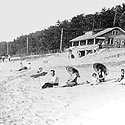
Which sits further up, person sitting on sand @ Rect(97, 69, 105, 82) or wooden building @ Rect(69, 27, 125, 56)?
wooden building @ Rect(69, 27, 125, 56)

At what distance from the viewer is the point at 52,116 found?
1337cm

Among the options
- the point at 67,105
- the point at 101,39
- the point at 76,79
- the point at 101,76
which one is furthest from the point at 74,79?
the point at 101,39

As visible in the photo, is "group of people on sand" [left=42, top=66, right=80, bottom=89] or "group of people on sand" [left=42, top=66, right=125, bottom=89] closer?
"group of people on sand" [left=42, top=66, right=125, bottom=89]

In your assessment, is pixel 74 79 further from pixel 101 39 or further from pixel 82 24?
pixel 82 24

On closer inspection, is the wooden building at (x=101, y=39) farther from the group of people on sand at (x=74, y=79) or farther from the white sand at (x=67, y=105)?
the white sand at (x=67, y=105)

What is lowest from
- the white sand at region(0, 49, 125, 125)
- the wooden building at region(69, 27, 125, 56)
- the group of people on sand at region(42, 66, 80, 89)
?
the white sand at region(0, 49, 125, 125)

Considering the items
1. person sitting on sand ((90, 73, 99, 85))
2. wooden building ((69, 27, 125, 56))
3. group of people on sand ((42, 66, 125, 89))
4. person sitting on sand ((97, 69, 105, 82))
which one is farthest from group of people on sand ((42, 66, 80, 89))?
wooden building ((69, 27, 125, 56))

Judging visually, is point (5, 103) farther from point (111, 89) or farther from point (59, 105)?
point (111, 89)

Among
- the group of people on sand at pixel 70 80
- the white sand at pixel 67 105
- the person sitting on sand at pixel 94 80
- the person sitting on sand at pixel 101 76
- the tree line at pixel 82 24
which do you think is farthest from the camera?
the tree line at pixel 82 24

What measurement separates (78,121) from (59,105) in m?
3.03

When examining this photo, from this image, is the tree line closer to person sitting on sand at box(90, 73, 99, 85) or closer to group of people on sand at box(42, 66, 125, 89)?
group of people on sand at box(42, 66, 125, 89)

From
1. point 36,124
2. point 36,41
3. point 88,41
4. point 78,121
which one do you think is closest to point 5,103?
point 36,124

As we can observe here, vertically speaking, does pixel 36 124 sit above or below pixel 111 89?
below

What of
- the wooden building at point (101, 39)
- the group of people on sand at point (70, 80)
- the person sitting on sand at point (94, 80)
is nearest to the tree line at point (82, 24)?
the wooden building at point (101, 39)
